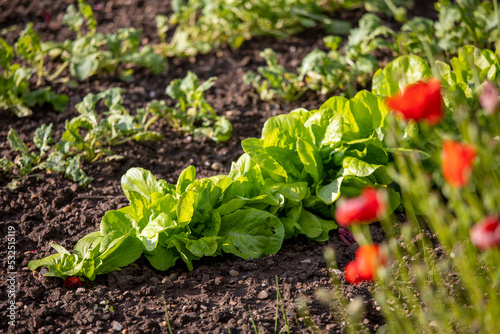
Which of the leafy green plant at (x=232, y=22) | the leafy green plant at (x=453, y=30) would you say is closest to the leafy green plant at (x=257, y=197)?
the leafy green plant at (x=453, y=30)

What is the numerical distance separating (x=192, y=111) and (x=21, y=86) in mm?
1127

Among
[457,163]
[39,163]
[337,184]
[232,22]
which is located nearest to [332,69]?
[337,184]

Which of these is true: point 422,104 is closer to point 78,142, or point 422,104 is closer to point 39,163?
point 78,142

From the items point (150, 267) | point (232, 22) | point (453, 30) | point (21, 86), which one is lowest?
point (150, 267)

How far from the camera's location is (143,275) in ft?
7.28

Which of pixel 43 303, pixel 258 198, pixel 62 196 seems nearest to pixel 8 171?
pixel 62 196

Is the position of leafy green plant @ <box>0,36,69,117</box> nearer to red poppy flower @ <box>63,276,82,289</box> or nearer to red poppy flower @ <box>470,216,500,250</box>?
red poppy flower @ <box>63,276,82,289</box>

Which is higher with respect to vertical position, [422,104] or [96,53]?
[422,104]

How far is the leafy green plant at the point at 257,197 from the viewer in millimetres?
2174

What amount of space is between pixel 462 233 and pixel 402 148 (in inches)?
17.3

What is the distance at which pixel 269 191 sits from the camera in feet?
7.72

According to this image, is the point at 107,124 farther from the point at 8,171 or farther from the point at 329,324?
the point at 329,324

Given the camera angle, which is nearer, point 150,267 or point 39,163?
point 150,267

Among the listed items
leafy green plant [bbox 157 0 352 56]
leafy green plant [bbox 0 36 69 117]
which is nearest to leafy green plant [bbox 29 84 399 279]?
leafy green plant [bbox 0 36 69 117]
